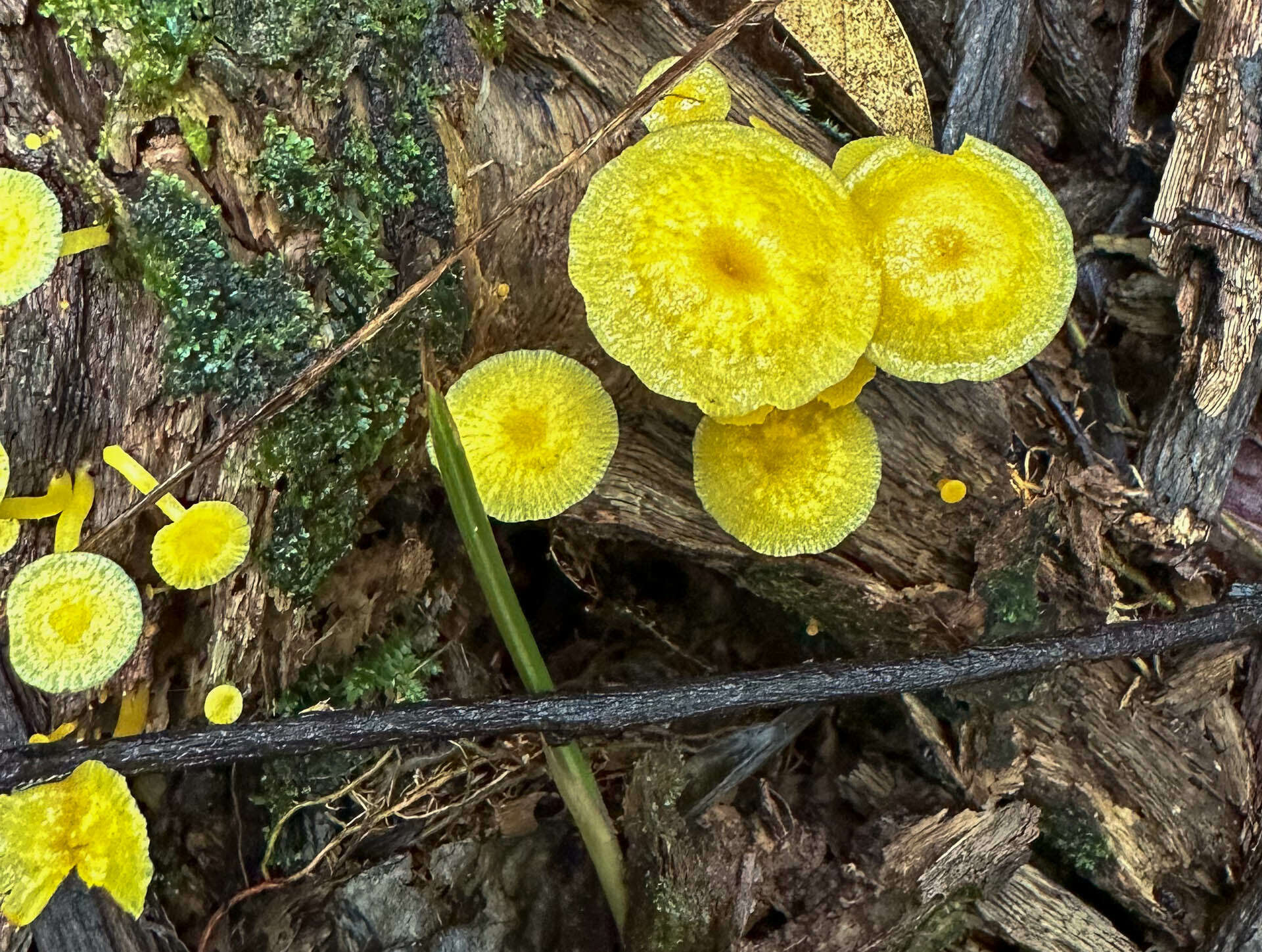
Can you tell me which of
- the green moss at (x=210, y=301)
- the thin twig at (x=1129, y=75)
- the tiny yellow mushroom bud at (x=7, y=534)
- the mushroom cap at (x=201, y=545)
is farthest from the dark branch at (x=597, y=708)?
the thin twig at (x=1129, y=75)

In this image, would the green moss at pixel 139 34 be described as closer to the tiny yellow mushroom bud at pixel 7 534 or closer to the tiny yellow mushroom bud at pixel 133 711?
the tiny yellow mushroom bud at pixel 7 534

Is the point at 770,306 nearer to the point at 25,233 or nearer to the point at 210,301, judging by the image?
the point at 210,301

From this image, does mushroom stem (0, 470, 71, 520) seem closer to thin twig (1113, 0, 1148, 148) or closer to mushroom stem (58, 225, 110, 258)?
mushroom stem (58, 225, 110, 258)

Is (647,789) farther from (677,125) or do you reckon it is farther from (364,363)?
(677,125)

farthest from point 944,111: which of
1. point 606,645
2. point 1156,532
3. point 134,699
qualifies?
point 134,699

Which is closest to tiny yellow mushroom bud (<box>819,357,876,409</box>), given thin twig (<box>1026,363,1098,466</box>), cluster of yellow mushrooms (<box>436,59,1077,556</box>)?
cluster of yellow mushrooms (<box>436,59,1077,556</box>)

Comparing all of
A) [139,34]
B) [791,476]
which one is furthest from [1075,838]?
[139,34]
